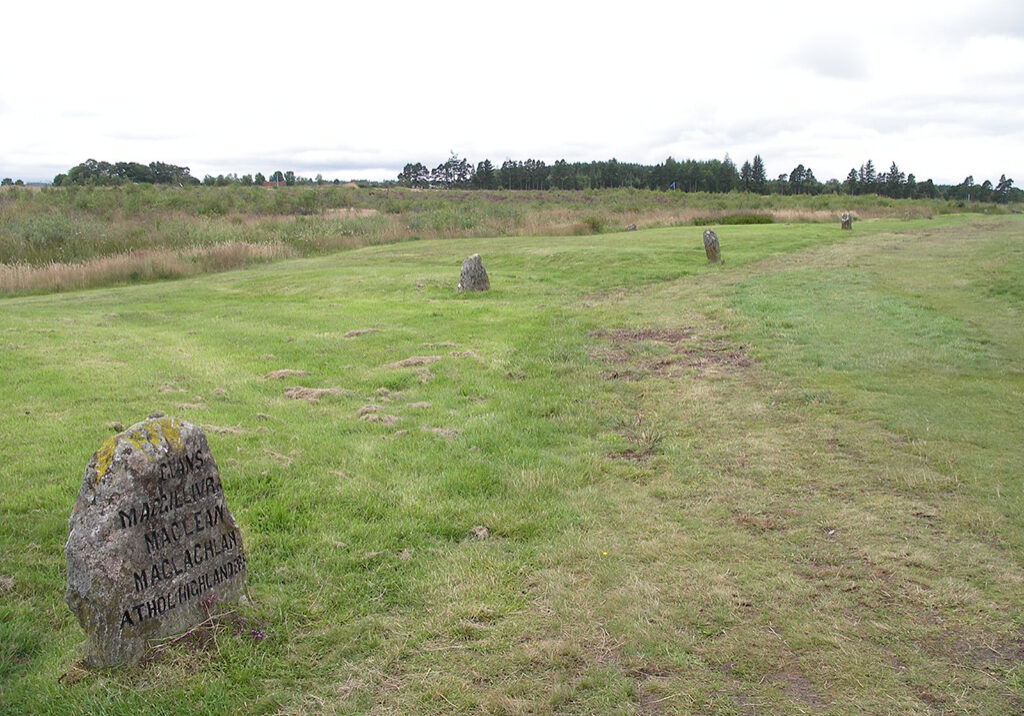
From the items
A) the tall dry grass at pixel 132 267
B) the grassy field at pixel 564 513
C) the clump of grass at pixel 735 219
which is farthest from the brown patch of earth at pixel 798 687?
the clump of grass at pixel 735 219

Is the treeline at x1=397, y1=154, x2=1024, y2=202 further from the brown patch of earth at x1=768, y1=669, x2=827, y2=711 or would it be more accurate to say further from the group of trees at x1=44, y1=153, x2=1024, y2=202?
the brown patch of earth at x1=768, y1=669, x2=827, y2=711

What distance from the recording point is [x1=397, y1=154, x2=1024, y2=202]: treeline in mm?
89750

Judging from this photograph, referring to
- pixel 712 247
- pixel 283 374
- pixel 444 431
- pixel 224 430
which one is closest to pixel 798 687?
pixel 444 431

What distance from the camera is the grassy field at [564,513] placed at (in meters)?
3.46

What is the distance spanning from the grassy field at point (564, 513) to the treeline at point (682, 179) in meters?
86.2

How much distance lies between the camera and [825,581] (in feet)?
14.0

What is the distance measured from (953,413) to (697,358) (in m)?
3.53

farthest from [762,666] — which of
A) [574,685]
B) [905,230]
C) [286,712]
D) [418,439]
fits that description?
[905,230]

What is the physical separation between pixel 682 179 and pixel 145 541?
338ft

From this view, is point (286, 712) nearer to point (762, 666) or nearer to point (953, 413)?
point (762, 666)

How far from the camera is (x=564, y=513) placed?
5254mm

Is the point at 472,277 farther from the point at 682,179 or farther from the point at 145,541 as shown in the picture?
the point at 682,179

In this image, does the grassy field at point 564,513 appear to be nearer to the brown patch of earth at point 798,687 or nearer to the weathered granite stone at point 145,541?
the brown patch of earth at point 798,687

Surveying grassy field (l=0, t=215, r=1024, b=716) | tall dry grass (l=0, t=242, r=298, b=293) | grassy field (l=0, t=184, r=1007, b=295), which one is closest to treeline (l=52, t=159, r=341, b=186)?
grassy field (l=0, t=184, r=1007, b=295)
